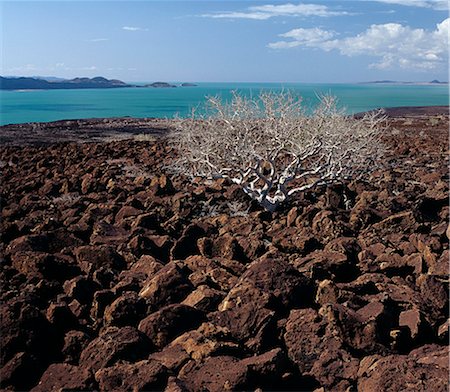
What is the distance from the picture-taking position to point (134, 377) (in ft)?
11.2

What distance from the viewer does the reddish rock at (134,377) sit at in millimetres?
3359

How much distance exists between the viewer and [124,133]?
107 ft

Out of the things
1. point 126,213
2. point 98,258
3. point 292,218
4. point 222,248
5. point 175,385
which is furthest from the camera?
point 126,213

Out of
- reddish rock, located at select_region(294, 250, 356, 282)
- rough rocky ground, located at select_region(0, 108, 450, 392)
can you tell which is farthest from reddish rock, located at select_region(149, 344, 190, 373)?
reddish rock, located at select_region(294, 250, 356, 282)

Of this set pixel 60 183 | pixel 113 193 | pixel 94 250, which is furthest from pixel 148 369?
pixel 60 183

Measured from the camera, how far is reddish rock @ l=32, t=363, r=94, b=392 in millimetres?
3494

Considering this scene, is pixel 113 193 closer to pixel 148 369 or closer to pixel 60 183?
pixel 60 183

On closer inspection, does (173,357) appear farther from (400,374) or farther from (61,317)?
(400,374)

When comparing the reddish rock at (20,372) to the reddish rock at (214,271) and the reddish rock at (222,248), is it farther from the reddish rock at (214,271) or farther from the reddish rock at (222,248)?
the reddish rock at (222,248)

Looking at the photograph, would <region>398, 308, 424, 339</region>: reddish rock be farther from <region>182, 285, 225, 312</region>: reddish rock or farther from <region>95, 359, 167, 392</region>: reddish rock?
<region>95, 359, 167, 392</region>: reddish rock

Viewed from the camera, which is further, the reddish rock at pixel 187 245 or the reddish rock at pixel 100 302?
the reddish rock at pixel 187 245

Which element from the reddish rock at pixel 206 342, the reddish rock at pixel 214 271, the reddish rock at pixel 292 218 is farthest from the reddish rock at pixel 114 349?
the reddish rock at pixel 292 218

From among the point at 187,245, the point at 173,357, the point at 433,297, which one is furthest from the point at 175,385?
the point at 187,245

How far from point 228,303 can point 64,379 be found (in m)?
1.41
